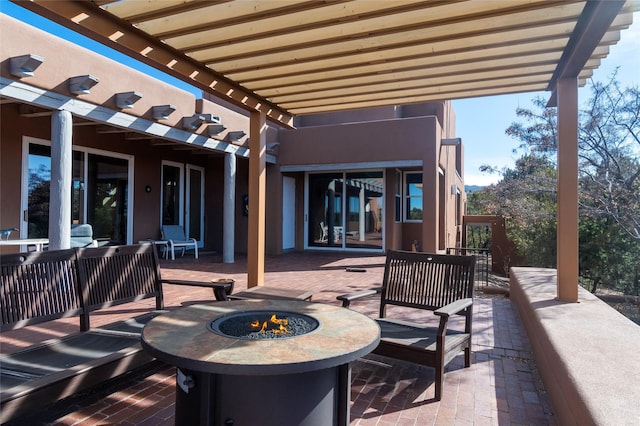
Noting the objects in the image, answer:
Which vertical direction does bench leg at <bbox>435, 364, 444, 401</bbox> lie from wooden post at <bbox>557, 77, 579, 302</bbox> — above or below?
below

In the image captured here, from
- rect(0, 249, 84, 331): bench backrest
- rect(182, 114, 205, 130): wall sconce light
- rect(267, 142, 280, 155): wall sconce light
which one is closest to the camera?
rect(0, 249, 84, 331): bench backrest

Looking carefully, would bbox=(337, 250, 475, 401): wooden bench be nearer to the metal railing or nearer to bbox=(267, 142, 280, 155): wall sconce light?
the metal railing

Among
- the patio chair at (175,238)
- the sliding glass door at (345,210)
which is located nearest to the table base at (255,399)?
A: the patio chair at (175,238)

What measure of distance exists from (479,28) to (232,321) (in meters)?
3.01

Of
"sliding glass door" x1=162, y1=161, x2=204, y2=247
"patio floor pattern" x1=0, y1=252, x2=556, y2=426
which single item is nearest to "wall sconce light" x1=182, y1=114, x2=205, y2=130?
"sliding glass door" x1=162, y1=161, x2=204, y2=247

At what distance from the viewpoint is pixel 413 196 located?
13117 millimetres

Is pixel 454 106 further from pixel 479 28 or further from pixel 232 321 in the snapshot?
pixel 232 321

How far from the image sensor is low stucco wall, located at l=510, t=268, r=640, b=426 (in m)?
1.79

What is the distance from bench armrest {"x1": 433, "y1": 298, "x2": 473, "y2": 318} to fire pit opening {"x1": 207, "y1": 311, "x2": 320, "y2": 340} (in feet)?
2.86

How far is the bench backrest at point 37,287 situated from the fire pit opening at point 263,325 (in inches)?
49.0

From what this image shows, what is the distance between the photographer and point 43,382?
186 centimetres

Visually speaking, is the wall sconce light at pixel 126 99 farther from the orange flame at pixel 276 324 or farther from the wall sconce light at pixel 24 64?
the orange flame at pixel 276 324

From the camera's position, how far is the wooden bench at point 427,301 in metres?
2.67

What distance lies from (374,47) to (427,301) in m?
2.39
